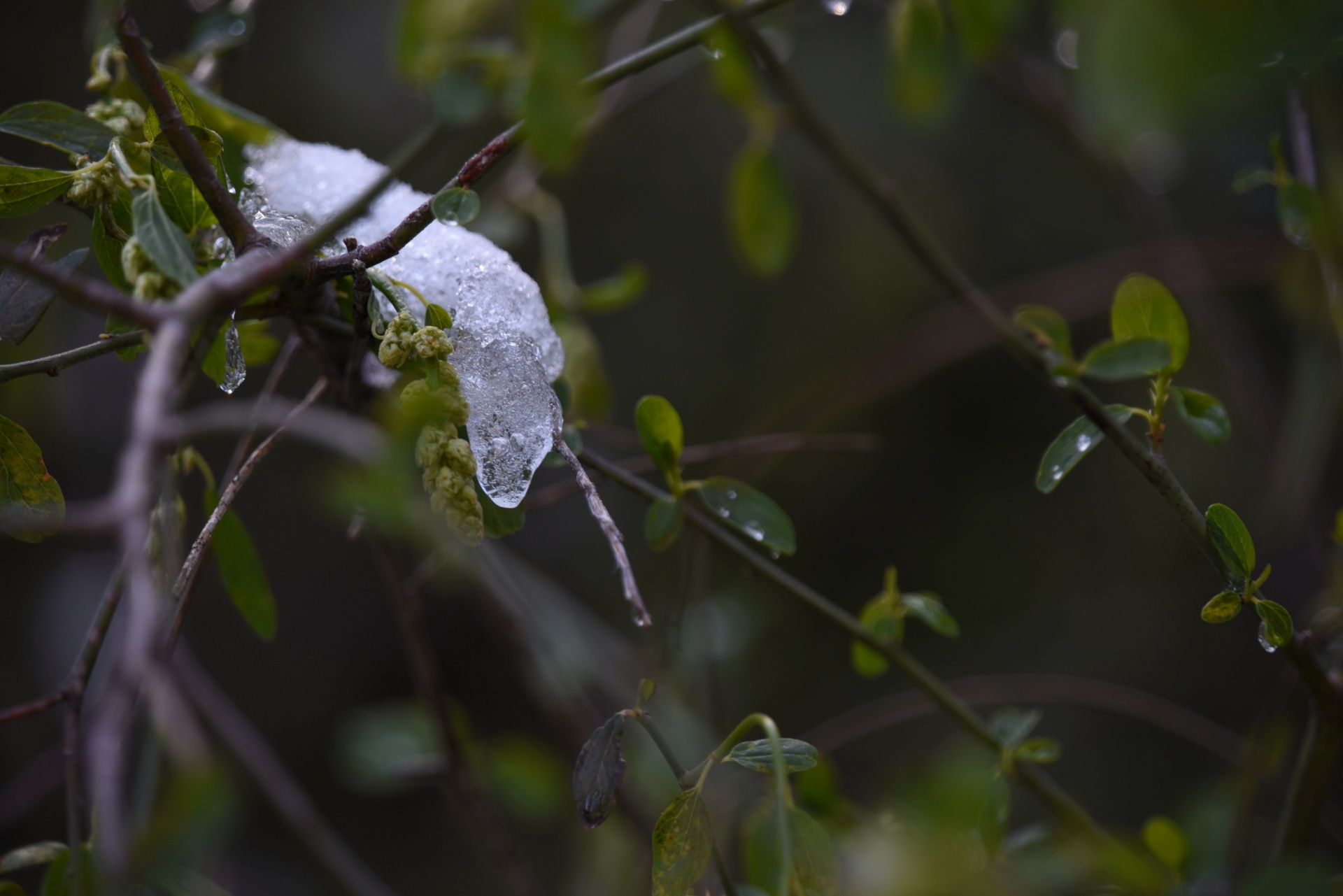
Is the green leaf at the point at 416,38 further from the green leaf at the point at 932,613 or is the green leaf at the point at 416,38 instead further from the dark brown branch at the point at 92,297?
the green leaf at the point at 932,613

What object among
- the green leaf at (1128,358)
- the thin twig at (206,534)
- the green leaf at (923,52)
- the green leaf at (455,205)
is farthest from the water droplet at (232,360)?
the green leaf at (923,52)

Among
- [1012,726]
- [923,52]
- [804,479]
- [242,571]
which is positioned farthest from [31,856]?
[804,479]

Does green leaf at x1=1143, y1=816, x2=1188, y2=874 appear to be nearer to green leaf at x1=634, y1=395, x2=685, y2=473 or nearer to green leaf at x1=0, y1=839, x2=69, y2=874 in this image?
green leaf at x1=634, y1=395, x2=685, y2=473

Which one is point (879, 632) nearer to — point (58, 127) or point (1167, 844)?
point (1167, 844)

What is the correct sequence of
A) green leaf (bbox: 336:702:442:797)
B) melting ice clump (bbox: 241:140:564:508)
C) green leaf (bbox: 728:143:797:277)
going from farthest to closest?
green leaf (bbox: 336:702:442:797)
green leaf (bbox: 728:143:797:277)
melting ice clump (bbox: 241:140:564:508)

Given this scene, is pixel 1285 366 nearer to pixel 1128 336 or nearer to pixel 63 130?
pixel 1128 336

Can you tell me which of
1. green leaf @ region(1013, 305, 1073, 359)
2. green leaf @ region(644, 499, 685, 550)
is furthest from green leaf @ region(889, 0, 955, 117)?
green leaf @ region(644, 499, 685, 550)
